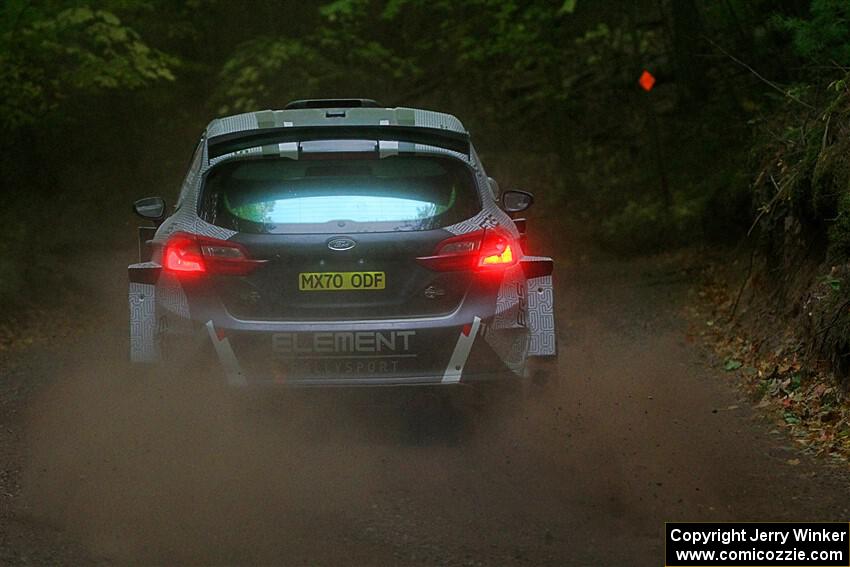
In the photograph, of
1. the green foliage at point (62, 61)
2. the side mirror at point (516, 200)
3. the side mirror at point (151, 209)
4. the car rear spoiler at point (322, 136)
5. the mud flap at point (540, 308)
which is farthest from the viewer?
the green foliage at point (62, 61)

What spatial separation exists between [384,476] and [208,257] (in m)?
1.48

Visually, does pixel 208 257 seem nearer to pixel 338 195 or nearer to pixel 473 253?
pixel 338 195

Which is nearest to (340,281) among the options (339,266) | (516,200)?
(339,266)

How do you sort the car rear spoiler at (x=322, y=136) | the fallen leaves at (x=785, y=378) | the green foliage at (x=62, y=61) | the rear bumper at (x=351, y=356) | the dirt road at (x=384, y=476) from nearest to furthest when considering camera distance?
the dirt road at (x=384, y=476)
the rear bumper at (x=351, y=356)
the car rear spoiler at (x=322, y=136)
the fallen leaves at (x=785, y=378)
the green foliage at (x=62, y=61)

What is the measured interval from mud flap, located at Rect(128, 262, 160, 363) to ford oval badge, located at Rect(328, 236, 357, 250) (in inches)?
40.7

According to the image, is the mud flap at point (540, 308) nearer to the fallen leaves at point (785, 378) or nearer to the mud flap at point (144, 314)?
the fallen leaves at point (785, 378)

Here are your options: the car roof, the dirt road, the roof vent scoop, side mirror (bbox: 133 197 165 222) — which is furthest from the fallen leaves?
side mirror (bbox: 133 197 165 222)

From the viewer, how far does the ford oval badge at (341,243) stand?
7.16m

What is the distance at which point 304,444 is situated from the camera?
301 inches

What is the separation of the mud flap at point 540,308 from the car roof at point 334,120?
0.88 metres

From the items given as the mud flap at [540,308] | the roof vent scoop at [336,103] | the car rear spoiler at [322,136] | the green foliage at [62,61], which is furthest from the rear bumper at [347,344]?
the green foliage at [62,61]

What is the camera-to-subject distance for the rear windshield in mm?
7246

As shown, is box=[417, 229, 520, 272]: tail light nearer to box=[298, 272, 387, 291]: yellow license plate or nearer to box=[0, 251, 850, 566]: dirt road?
box=[298, 272, 387, 291]: yellow license plate

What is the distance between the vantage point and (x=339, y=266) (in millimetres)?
7172
